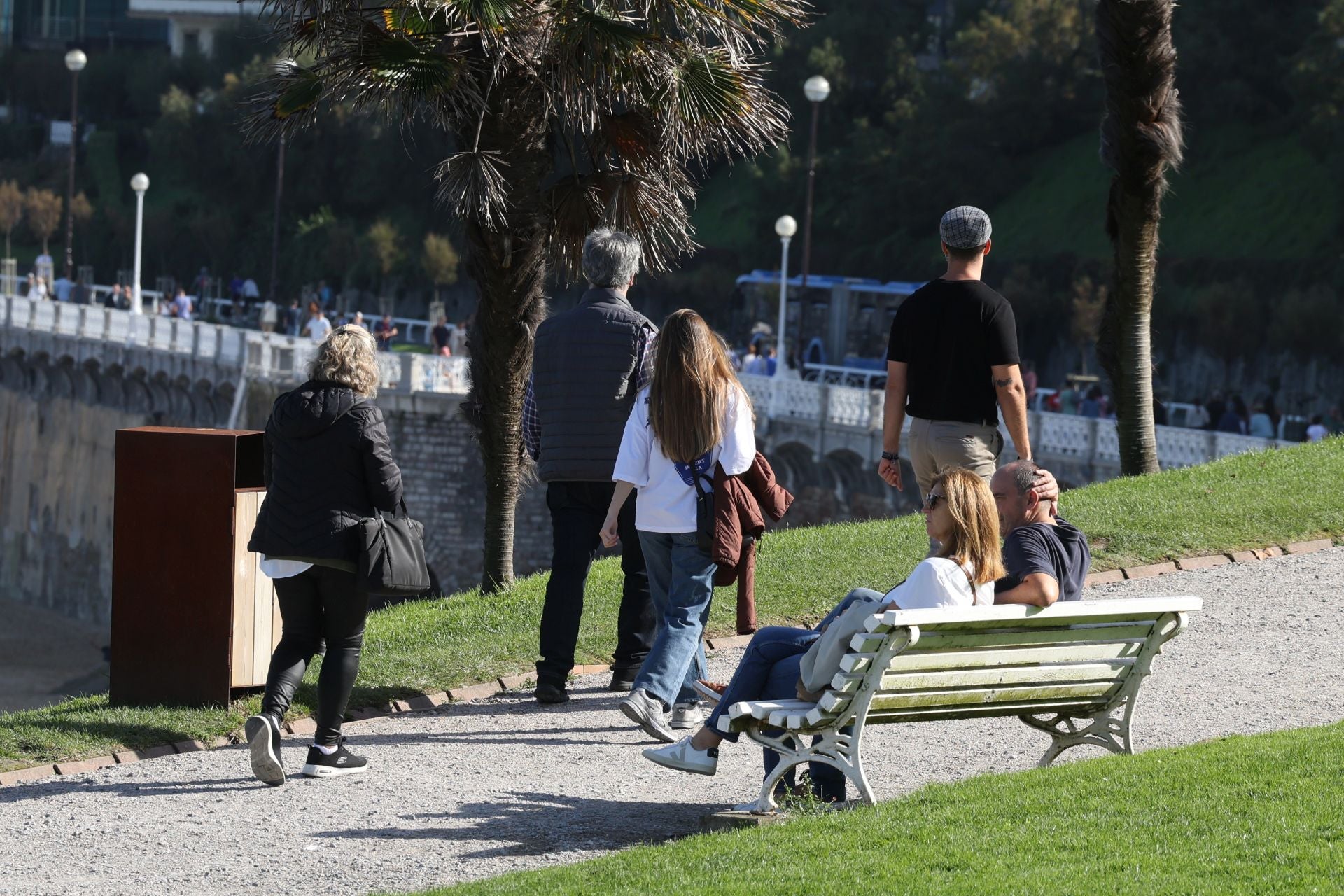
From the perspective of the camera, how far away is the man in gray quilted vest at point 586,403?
23.9 feet

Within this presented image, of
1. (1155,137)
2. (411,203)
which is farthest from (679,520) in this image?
(411,203)

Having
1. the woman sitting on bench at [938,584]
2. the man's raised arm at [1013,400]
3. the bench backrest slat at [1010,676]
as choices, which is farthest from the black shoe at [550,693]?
the bench backrest slat at [1010,676]

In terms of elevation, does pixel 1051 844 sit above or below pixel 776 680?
below

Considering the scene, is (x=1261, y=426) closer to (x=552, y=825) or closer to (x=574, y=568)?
(x=574, y=568)

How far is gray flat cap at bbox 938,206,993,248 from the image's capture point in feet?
22.7

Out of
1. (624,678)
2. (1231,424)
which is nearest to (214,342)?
(1231,424)

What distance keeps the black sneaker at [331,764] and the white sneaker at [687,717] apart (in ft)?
3.96

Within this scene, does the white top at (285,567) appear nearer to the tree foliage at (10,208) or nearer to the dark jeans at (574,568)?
the dark jeans at (574,568)

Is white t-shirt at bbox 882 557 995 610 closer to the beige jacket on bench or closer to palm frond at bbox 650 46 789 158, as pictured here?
the beige jacket on bench

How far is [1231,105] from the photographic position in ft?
154

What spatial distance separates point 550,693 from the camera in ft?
25.4

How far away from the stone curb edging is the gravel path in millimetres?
149

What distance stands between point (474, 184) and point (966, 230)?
14.6ft

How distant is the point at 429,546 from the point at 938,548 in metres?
28.8
